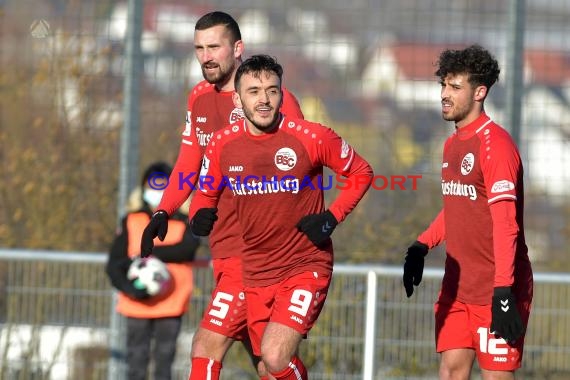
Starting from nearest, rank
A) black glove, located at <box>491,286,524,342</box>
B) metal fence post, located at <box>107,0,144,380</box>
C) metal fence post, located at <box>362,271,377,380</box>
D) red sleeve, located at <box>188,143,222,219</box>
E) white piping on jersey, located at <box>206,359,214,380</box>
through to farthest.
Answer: black glove, located at <box>491,286,524,342</box>
red sleeve, located at <box>188,143,222,219</box>
white piping on jersey, located at <box>206,359,214,380</box>
metal fence post, located at <box>362,271,377,380</box>
metal fence post, located at <box>107,0,144,380</box>

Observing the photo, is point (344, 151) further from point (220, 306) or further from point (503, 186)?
point (220, 306)

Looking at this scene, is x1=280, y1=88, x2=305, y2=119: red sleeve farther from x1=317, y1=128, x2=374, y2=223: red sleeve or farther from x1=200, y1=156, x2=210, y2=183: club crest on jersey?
x1=200, y1=156, x2=210, y2=183: club crest on jersey

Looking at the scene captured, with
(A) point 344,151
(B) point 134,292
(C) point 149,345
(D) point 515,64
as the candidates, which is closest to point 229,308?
(A) point 344,151

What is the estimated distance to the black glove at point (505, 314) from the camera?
6.10 m

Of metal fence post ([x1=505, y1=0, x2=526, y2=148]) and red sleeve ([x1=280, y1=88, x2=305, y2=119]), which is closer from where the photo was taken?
red sleeve ([x1=280, y1=88, x2=305, y2=119])

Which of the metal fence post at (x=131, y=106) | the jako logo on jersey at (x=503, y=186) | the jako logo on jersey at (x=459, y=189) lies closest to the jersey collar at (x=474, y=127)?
the jako logo on jersey at (x=459, y=189)

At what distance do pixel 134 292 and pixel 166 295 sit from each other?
0.84 feet

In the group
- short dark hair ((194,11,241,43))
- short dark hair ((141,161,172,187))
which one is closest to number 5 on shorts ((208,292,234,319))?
short dark hair ((194,11,241,43))

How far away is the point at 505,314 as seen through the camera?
6105mm

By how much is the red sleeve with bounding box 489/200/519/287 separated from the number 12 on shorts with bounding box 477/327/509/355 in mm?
406

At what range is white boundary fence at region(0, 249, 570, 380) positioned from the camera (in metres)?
9.38

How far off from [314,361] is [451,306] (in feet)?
10.3

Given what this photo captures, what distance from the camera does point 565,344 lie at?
9.32 m

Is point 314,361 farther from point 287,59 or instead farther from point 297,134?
point 297,134
